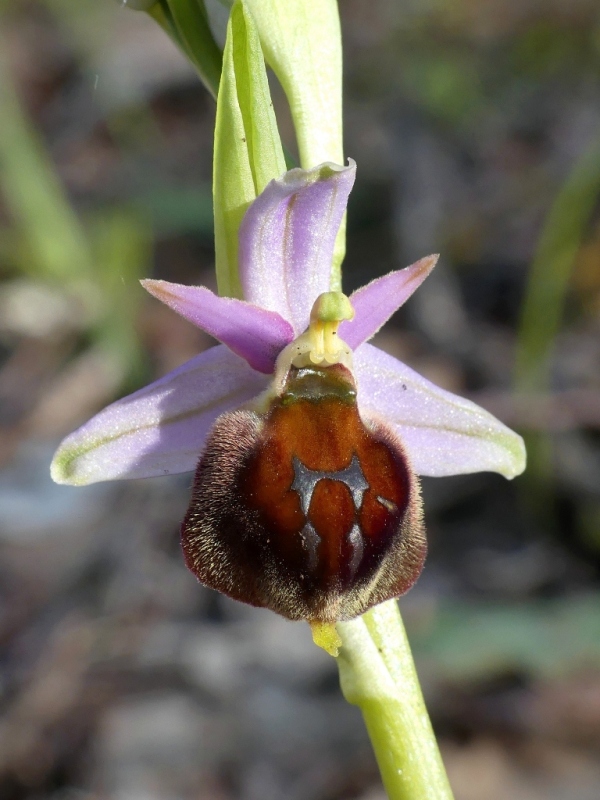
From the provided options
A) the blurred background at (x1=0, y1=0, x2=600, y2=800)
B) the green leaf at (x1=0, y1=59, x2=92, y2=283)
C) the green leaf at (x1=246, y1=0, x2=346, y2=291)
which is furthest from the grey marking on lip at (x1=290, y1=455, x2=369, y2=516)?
the green leaf at (x1=0, y1=59, x2=92, y2=283)

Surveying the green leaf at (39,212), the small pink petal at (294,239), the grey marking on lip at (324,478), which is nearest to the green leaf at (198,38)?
the small pink petal at (294,239)

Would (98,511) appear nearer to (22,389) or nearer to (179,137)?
(22,389)

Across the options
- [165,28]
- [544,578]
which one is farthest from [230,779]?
[165,28]

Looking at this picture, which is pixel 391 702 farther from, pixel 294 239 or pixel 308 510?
pixel 294 239

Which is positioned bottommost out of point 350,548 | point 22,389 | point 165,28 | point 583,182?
point 22,389

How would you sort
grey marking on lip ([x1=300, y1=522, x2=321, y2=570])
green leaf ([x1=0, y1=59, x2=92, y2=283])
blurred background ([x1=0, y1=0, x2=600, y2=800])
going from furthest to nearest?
green leaf ([x1=0, y1=59, x2=92, y2=283]), blurred background ([x1=0, y1=0, x2=600, y2=800]), grey marking on lip ([x1=300, y1=522, x2=321, y2=570])

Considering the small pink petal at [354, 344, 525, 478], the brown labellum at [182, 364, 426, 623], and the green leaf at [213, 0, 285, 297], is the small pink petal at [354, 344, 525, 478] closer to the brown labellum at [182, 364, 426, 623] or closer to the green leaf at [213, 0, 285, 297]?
the brown labellum at [182, 364, 426, 623]
